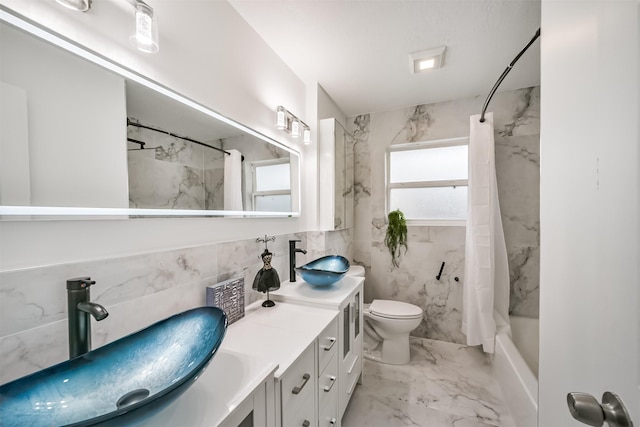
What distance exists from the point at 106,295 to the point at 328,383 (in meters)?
1.02

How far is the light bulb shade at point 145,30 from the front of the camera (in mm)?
827

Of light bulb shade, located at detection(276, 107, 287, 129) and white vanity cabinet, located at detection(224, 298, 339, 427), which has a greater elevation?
light bulb shade, located at detection(276, 107, 287, 129)

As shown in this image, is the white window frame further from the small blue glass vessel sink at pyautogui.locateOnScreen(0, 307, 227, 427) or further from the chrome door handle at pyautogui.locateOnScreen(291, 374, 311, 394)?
the chrome door handle at pyautogui.locateOnScreen(291, 374, 311, 394)

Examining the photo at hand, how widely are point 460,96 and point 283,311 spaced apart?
257cm

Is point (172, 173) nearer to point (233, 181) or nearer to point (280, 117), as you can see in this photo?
point (233, 181)

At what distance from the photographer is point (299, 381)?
92cm

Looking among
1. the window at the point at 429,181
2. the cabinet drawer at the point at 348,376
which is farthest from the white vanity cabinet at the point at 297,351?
the window at the point at 429,181

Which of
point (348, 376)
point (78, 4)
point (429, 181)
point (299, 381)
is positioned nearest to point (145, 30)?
point (78, 4)

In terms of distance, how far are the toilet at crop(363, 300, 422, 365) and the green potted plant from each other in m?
0.54

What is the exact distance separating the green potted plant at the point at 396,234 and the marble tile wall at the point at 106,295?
177cm

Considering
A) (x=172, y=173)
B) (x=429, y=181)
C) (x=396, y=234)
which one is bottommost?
(x=396, y=234)

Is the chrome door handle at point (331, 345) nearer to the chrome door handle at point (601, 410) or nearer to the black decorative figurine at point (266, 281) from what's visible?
the black decorative figurine at point (266, 281)

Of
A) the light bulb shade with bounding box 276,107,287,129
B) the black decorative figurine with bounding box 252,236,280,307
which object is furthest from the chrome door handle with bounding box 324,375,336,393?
the light bulb shade with bounding box 276,107,287,129

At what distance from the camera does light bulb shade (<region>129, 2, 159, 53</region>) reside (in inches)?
32.5
